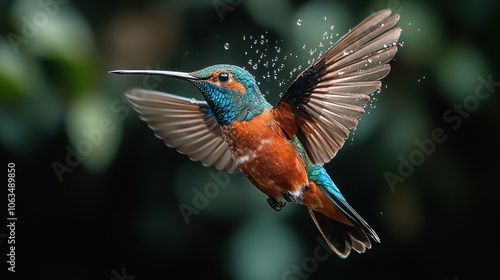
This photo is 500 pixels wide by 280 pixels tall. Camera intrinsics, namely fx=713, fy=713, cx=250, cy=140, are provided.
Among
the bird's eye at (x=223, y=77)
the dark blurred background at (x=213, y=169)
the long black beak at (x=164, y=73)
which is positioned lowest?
the dark blurred background at (x=213, y=169)

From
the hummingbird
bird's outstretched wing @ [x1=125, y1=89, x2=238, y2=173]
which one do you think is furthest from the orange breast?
bird's outstretched wing @ [x1=125, y1=89, x2=238, y2=173]

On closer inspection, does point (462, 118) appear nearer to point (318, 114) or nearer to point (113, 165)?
point (113, 165)

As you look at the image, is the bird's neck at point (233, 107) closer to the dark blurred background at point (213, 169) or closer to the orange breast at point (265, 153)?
the orange breast at point (265, 153)

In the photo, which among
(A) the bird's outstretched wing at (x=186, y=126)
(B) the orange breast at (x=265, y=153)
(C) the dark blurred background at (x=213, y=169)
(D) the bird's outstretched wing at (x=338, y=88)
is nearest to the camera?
(D) the bird's outstretched wing at (x=338, y=88)

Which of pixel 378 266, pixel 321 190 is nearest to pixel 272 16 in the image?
pixel 321 190

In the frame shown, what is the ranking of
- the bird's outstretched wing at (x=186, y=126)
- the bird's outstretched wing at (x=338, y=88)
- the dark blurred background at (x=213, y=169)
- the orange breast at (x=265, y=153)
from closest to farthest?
the bird's outstretched wing at (x=338, y=88), the orange breast at (x=265, y=153), the bird's outstretched wing at (x=186, y=126), the dark blurred background at (x=213, y=169)

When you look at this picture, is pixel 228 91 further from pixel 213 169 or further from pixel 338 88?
pixel 213 169

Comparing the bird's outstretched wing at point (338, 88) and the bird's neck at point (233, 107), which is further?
the bird's neck at point (233, 107)

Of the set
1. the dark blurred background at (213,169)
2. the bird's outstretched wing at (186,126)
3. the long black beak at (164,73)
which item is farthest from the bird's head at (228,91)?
the dark blurred background at (213,169)
